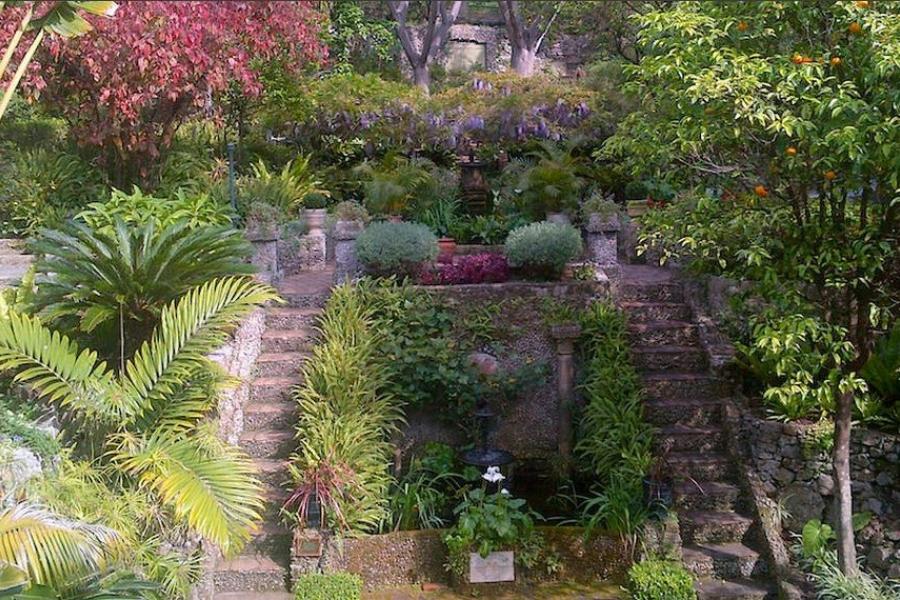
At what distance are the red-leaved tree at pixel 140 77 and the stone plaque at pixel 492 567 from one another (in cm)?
365

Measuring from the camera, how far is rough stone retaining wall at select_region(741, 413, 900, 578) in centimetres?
647

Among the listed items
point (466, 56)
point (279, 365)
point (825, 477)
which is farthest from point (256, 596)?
point (466, 56)

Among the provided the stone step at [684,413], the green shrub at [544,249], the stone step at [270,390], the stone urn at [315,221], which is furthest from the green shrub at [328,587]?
the stone urn at [315,221]

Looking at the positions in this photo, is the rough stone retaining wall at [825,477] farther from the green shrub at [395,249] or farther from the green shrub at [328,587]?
the green shrub at [395,249]

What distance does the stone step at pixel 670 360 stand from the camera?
8.20 metres

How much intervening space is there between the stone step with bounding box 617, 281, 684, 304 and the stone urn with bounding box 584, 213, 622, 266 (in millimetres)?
330

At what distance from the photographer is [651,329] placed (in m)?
8.48

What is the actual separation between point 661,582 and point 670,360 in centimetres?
244

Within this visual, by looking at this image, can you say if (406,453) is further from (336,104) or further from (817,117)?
(336,104)

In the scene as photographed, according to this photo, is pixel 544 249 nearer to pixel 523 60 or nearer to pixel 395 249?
pixel 395 249

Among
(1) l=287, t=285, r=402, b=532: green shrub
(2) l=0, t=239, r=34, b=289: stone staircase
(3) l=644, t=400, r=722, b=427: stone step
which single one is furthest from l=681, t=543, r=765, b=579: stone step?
(2) l=0, t=239, r=34, b=289: stone staircase

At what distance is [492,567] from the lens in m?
6.58

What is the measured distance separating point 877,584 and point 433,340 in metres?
3.74

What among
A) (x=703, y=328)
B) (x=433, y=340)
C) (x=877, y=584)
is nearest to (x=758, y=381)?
(x=703, y=328)
